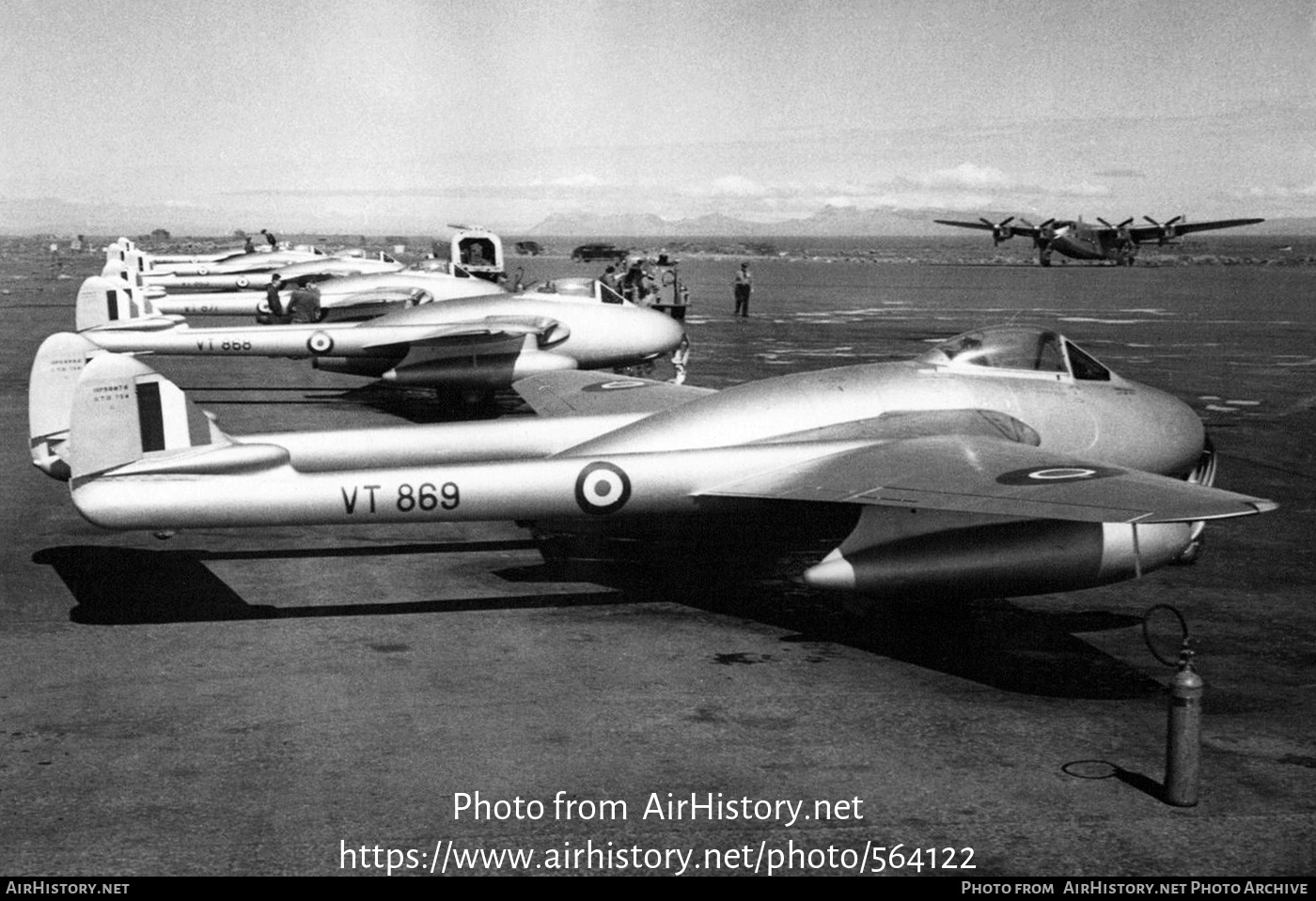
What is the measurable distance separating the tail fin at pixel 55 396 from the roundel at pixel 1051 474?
8370 millimetres

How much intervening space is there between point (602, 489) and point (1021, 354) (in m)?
5.23

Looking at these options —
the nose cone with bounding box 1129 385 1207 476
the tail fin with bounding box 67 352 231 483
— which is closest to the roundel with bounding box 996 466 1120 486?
the nose cone with bounding box 1129 385 1207 476

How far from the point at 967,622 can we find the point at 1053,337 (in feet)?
13.4

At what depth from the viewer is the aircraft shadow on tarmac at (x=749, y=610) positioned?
9625 mm

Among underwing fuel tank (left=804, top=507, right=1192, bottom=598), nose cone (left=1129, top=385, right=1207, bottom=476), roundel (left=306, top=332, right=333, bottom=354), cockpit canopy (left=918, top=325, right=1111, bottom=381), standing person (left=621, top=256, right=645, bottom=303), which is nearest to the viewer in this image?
underwing fuel tank (left=804, top=507, right=1192, bottom=598)

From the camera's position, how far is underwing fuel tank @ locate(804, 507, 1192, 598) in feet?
32.1

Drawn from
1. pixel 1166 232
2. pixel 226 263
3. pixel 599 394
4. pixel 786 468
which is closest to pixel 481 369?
pixel 599 394

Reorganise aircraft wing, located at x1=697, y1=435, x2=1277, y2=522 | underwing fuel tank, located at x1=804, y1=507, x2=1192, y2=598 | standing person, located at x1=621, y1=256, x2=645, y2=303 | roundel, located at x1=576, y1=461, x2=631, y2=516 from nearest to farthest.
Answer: aircraft wing, located at x1=697, y1=435, x2=1277, y2=522 < underwing fuel tank, located at x1=804, y1=507, x2=1192, y2=598 < roundel, located at x1=576, y1=461, x2=631, y2=516 < standing person, located at x1=621, y1=256, x2=645, y2=303

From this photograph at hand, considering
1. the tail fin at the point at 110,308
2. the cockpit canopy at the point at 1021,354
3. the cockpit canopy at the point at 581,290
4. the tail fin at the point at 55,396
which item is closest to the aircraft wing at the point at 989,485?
the cockpit canopy at the point at 1021,354

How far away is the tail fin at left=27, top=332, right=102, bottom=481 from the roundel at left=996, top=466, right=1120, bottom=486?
837 centimetres

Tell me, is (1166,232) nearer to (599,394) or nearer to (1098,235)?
(1098,235)

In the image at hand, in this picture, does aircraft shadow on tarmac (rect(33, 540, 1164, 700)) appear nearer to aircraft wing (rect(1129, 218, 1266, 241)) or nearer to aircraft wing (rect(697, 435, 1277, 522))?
aircraft wing (rect(697, 435, 1277, 522))

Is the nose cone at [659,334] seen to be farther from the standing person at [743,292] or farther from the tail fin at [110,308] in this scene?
the standing person at [743,292]
